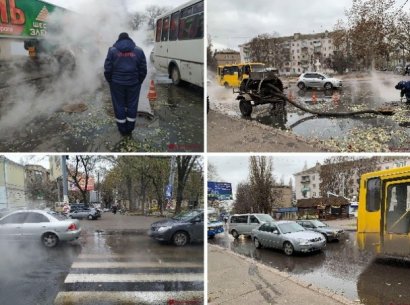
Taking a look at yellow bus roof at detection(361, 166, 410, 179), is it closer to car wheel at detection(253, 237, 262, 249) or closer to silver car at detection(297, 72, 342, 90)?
car wheel at detection(253, 237, 262, 249)

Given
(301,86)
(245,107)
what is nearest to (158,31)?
(245,107)

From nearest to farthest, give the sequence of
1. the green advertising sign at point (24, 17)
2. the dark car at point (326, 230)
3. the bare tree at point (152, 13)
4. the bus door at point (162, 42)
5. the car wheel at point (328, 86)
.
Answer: the green advertising sign at point (24, 17), the bare tree at point (152, 13), the bus door at point (162, 42), the dark car at point (326, 230), the car wheel at point (328, 86)

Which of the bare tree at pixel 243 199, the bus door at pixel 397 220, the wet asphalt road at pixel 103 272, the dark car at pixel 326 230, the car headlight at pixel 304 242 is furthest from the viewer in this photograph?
the dark car at pixel 326 230

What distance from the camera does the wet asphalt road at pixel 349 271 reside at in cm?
475

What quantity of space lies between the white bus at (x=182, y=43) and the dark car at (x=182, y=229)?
1.82m

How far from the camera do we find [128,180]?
4887mm

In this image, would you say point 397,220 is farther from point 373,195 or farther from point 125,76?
point 125,76

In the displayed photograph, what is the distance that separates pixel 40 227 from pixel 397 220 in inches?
197

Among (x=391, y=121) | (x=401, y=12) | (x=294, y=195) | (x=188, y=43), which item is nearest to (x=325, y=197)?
(x=294, y=195)

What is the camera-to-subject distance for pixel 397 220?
5.59 m

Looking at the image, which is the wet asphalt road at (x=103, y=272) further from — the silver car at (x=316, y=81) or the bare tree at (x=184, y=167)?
the silver car at (x=316, y=81)

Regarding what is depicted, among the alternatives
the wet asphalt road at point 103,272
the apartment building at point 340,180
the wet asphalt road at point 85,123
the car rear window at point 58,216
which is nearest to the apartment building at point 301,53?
the apartment building at point 340,180

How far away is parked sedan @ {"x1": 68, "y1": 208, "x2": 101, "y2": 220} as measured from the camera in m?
4.89

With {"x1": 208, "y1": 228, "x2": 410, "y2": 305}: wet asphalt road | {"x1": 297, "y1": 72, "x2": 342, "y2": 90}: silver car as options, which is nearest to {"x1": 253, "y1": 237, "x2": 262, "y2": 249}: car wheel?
{"x1": 208, "y1": 228, "x2": 410, "y2": 305}: wet asphalt road
